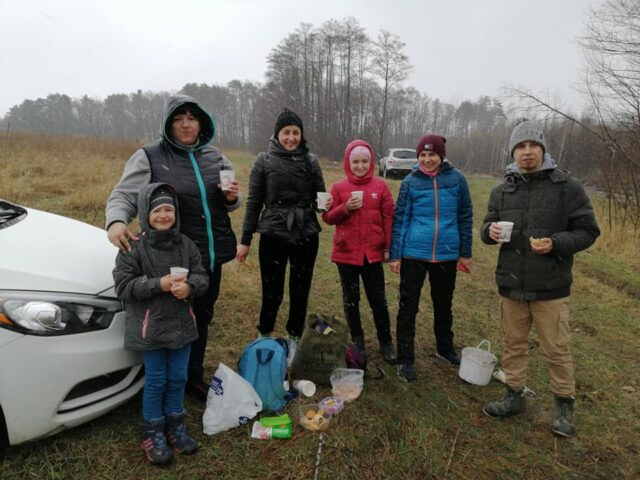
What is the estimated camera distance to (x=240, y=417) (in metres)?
2.55

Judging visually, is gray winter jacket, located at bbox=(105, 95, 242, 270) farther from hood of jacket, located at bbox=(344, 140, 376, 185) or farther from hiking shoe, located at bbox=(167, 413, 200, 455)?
hood of jacket, located at bbox=(344, 140, 376, 185)

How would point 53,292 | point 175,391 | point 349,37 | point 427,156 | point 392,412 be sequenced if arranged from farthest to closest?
point 349,37, point 427,156, point 392,412, point 175,391, point 53,292

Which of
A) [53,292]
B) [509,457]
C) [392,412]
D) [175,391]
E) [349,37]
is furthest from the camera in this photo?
[349,37]

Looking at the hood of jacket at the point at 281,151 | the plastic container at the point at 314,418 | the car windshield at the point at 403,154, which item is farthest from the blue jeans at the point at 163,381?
the car windshield at the point at 403,154

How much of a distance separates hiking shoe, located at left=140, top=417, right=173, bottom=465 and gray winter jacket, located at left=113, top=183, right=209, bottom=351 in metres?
0.48

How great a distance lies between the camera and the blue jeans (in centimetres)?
223

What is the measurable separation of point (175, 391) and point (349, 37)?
41599 mm

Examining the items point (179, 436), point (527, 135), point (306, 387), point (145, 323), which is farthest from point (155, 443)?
point (527, 135)

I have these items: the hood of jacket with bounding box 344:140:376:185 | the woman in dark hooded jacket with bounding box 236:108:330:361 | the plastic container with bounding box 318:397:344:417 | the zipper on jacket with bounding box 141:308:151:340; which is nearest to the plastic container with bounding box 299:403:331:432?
the plastic container with bounding box 318:397:344:417

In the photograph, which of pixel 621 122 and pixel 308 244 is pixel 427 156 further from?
pixel 621 122

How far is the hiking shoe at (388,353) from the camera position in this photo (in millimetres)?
3512

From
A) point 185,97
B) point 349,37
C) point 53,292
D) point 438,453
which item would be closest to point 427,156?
point 185,97

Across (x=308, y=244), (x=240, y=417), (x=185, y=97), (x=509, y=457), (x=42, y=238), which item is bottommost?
(x=509, y=457)

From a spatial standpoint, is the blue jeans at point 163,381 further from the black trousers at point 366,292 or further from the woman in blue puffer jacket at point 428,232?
the woman in blue puffer jacket at point 428,232
